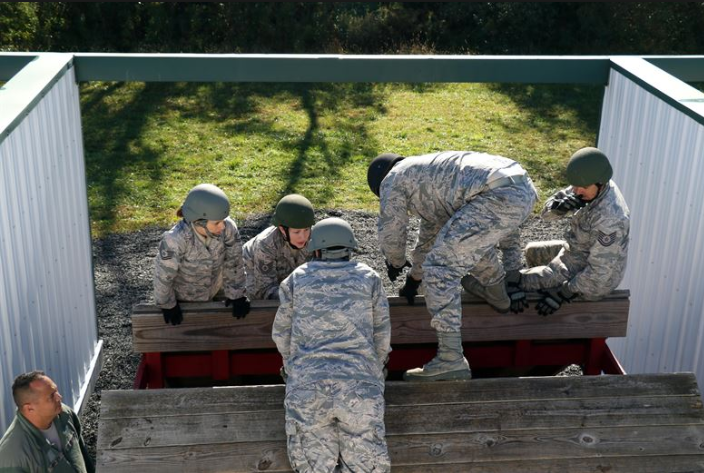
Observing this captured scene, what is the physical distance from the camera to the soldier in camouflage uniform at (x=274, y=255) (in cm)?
662

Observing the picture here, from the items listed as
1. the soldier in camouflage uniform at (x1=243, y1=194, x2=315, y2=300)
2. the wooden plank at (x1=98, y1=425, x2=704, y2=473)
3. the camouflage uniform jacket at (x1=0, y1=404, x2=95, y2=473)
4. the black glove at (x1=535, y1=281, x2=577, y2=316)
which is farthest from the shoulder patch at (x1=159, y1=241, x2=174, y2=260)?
the black glove at (x1=535, y1=281, x2=577, y2=316)

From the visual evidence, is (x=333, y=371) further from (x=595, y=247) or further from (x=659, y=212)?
(x=659, y=212)

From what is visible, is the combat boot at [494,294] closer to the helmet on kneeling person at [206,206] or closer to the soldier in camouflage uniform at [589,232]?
the soldier in camouflage uniform at [589,232]

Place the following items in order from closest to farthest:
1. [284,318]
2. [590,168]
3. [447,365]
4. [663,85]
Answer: [284,318] → [447,365] → [590,168] → [663,85]

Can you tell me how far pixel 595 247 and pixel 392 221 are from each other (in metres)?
1.38

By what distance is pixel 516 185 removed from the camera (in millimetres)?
6410

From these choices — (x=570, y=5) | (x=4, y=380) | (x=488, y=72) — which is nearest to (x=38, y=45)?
(x=570, y=5)

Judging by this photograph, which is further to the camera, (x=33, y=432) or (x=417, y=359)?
(x=417, y=359)

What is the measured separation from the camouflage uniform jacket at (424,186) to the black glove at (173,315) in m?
1.47

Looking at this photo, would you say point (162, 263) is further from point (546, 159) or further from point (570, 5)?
point (570, 5)

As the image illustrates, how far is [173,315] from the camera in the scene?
261 inches

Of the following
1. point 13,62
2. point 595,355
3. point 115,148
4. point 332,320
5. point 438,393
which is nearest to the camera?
point 332,320

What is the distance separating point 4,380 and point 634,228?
17.1 feet

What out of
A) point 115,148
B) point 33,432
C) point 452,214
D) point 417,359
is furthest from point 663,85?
point 115,148
